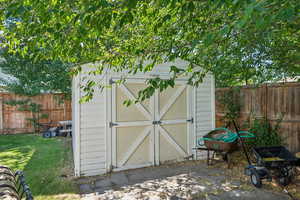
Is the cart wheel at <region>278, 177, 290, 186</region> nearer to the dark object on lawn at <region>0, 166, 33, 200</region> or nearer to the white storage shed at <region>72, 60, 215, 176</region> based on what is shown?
the white storage shed at <region>72, 60, 215, 176</region>

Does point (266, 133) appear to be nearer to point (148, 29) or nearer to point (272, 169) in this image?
point (272, 169)

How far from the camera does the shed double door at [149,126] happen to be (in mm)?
4383

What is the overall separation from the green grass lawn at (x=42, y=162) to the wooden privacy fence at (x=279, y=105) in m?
4.90

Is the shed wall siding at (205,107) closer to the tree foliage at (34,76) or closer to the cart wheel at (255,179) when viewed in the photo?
the cart wheel at (255,179)

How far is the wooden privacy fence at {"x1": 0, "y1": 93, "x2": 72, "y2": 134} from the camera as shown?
28.3 ft

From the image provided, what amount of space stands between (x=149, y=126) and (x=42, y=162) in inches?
110

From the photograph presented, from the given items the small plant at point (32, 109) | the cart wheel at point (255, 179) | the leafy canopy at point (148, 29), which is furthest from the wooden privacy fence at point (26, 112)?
the cart wheel at point (255, 179)

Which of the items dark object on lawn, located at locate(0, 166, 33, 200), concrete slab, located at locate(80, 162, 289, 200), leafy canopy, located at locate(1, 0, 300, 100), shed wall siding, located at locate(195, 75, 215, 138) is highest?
leafy canopy, located at locate(1, 0, 300, 100)

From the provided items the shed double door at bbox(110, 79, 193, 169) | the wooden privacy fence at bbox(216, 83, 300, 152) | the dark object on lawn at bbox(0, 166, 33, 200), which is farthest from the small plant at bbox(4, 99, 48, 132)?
the wooden privacy fence at bbox(216, 83, 300, 152)

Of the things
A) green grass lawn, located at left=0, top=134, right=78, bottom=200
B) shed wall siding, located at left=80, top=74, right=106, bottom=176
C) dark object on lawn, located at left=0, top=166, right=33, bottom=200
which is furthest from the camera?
shed wall siding, located at left=80, top=74, right=106, bottom=176

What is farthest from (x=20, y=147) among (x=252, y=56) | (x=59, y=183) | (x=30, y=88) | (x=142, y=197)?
(x=252, y=56)

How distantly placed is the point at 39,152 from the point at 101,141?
2856 millimetres

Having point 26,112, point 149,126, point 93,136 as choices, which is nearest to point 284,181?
point 149,126

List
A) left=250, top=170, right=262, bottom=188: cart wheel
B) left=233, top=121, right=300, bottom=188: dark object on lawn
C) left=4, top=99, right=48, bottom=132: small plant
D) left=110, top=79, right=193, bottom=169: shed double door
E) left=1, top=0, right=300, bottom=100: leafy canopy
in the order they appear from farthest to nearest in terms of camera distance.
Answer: left=4, top=99, right=48, bottom=132: small plant, left=110, top=79, right=193, bottom=169: shed double door, left=250, top=170, right=262, bottom=188: cart wheel, left=233, top=121, right=300, bottom=188: dark object on lawn, left=1, top=0, right=300, bottom=100: leafy canopy
